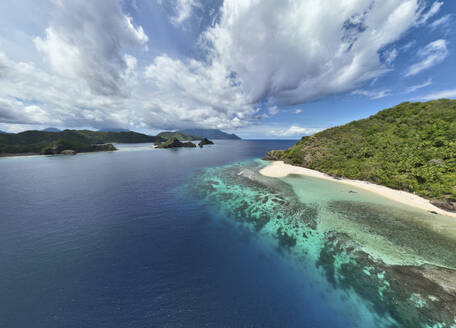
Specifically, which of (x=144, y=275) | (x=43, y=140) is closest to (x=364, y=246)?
(x=144, y=275)

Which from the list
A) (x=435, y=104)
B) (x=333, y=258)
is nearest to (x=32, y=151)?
(x=333, y=258)

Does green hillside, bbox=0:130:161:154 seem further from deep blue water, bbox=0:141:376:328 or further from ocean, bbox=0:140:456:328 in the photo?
deep blue water, bbox=0:141:376:328

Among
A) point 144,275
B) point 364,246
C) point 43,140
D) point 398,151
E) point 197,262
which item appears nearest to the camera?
point 144,275

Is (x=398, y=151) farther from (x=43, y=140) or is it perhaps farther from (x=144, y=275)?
(x=43, y=140)

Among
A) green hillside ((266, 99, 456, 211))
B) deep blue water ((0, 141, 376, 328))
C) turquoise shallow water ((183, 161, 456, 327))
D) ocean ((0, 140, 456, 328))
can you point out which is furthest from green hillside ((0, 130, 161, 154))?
green hillside ((266, 99, 456, 211))

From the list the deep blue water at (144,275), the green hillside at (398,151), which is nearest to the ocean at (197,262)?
the deep blue water at (144,275)

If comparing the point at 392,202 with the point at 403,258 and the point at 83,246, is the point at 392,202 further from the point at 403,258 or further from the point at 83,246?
the point at 83,246

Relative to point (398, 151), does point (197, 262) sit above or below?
below
